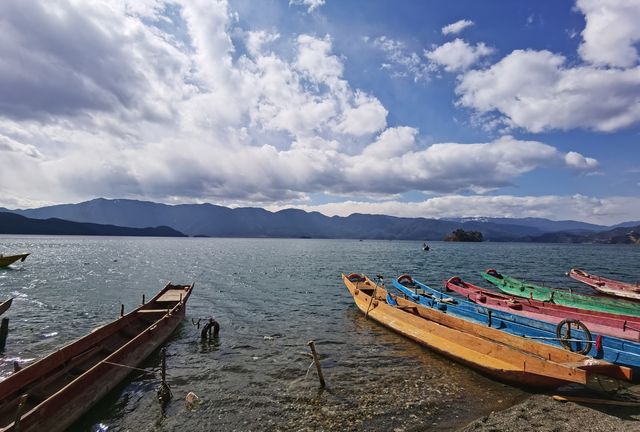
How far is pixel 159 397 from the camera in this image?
40.0ft

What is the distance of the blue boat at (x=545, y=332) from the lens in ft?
42.6

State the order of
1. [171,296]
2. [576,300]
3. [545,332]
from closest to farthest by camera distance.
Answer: [545,332]
[171,296]
[576,300]

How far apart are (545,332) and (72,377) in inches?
797

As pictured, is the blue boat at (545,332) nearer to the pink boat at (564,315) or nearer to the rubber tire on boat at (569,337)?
the rubber tire on boat at (569,337)

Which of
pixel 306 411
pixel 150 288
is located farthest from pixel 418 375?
pixel 150 288

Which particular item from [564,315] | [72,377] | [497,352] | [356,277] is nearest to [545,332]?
[497,352]

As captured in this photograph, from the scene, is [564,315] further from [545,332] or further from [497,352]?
[497,352]

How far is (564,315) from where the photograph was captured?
21.5 meters

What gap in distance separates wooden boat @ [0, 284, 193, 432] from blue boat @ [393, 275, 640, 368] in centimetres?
1710

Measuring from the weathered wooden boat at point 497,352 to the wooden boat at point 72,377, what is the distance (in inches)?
536

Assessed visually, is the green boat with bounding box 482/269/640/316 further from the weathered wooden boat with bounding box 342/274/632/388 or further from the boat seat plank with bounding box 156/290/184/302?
the boat seat plank with bounding box 156/290/184/302

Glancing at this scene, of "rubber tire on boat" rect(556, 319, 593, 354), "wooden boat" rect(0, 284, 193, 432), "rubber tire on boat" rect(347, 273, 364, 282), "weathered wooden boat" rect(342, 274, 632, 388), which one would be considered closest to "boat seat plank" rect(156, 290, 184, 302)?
"wooden boat" rect(0, 284, 193, 432)

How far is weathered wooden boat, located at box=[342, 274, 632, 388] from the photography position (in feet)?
37.8

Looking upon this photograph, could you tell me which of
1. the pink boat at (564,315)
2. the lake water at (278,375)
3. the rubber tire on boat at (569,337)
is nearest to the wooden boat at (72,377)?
the lake water at (278,375)
